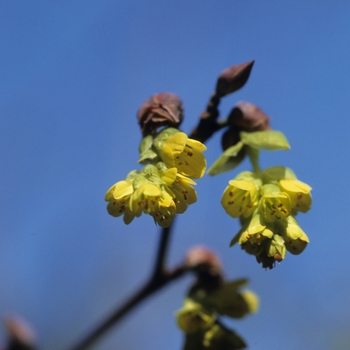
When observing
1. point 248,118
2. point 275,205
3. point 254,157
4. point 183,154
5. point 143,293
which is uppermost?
point 248,118

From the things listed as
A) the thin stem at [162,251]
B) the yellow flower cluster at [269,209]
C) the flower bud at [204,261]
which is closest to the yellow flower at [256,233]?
the yellow flower cluster at [269,209]

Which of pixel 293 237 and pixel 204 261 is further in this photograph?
pixel 204 261

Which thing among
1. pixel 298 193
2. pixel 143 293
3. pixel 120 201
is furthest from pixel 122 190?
pixel 143 293

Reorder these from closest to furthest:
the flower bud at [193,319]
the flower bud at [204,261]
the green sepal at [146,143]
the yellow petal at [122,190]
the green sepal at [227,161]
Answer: the yellow petal at [122,190]
the green sepal at [146,143]
the green sepal at [227,161]
the flower bud at [193,319]
the flower bud at [204,261]

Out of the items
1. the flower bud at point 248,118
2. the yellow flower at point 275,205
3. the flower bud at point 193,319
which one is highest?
the flower bud at point 248,118

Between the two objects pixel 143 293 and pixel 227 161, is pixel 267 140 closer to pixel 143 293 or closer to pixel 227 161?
pixel 227 161

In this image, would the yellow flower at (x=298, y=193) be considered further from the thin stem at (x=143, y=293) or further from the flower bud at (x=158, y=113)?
the thin stem at (x=143, y=293)

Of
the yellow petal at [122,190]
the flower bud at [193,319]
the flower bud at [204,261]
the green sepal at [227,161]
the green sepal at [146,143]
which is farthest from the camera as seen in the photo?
the flower bud at [204,261]
